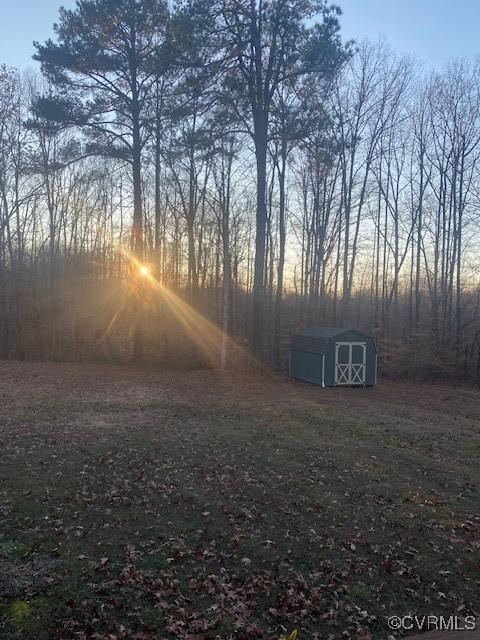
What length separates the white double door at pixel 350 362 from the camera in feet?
50.6

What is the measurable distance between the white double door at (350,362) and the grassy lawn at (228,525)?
5469mm

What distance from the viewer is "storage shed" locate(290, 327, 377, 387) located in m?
15.3

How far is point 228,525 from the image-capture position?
4.80 m

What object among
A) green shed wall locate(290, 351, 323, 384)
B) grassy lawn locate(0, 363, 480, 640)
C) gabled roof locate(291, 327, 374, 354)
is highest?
gabled roof locate(291, 327, 374, 354)

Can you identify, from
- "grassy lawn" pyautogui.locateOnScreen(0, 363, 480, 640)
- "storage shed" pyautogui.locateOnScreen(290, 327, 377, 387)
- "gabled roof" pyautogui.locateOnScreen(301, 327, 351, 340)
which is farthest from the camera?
"gabled roof" pyautogui.locateOnScreen(301, 327, 351, 340)

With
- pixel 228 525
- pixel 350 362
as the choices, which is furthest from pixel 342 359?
pixel 228 525

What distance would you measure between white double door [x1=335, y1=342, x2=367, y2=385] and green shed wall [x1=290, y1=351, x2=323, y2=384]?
Result: 1.94 feet

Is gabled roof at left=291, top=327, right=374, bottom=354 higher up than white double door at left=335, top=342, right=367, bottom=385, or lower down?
higher up

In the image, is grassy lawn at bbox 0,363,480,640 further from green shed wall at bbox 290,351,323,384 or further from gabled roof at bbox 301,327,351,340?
gabled roof at bbox 301,327,351,340

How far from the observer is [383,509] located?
17.4 ft

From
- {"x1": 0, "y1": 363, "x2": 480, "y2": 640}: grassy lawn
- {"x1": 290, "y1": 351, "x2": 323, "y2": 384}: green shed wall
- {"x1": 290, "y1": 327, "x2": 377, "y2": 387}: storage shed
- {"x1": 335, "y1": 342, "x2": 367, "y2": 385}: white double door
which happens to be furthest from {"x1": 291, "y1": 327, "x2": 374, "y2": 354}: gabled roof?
{"x1": 0, "y1": 363, "x2": 480, "y2": 640}: grassy lawn

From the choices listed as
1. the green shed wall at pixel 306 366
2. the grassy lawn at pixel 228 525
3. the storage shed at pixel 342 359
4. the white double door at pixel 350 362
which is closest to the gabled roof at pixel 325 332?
the storage shed at pixel 342 359

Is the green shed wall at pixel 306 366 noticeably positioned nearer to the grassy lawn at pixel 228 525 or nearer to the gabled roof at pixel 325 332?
the gabled roof at pixel 325 332

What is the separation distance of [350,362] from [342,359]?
0.30m
